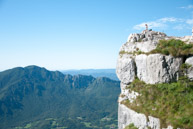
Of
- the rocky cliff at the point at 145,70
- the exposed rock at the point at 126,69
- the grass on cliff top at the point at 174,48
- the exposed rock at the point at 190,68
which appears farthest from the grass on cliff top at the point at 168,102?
the grass on cliff top at the point at 174,48

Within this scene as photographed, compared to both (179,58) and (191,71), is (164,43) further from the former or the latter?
(191,71)

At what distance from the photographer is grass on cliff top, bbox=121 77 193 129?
59.4 ft

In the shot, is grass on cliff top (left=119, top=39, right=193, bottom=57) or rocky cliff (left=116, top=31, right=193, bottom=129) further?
grass on cliff top (left=119, top=39, right=193, bottom=57)

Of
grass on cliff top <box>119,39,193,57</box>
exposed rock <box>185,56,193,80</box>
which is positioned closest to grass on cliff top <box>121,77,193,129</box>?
exposed rock <box>185,56,193,80</box>

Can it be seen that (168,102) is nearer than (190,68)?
Yes

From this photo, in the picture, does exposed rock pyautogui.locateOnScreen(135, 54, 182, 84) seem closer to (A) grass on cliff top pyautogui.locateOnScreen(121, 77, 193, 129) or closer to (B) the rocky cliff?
(B) the rocky cliff

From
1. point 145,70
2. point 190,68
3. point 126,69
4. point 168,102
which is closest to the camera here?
point 168,102

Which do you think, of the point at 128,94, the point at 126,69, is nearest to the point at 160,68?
the point at 126,69

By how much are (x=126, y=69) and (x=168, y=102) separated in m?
7.58

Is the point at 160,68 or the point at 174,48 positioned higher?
the point at 174,48

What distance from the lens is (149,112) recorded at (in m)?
20.5

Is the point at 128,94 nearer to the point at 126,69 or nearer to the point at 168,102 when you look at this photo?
the point at 126,69

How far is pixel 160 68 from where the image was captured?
2117 centimetres

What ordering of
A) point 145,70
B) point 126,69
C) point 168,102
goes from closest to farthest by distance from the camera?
point 168,102
point 145,70
point 126,69
